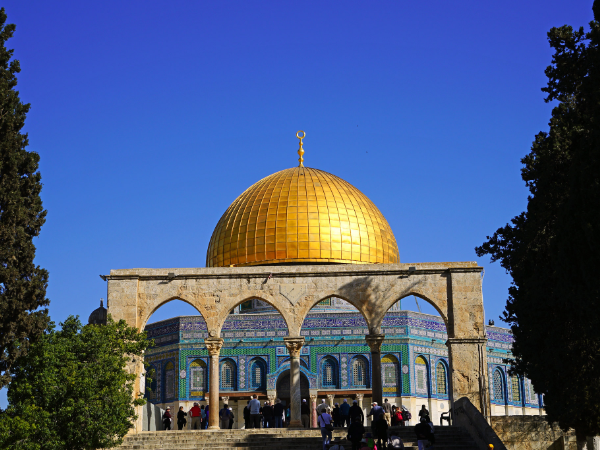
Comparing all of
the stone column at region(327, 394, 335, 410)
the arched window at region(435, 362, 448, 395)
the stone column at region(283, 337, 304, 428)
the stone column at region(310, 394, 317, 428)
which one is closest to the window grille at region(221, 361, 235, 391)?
the stone column at region(310, 394, 317, 428)

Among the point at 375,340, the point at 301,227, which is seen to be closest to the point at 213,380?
the point at 375,340

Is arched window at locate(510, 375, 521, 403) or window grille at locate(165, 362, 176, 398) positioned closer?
window grille at locate(165, 362, 176, 398)

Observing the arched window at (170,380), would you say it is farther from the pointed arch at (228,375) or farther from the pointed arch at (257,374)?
the pointed arch at (257,374)

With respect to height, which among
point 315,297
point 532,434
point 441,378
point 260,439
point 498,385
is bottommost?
point 532,434

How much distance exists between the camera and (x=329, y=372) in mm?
24703

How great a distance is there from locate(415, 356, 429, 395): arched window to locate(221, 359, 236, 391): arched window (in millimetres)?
5626

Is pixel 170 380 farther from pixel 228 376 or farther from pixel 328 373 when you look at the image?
pixel 328 373

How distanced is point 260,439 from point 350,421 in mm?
1790

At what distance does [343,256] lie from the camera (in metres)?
22.4

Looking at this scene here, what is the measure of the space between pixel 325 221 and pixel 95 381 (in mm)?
10840

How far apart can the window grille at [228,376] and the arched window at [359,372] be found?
3.69 meters

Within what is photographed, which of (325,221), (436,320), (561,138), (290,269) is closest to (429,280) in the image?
(290,269)

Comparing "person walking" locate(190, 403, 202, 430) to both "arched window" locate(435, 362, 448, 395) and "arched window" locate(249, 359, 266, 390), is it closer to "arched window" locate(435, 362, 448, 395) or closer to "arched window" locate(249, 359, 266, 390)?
"arched window" locate(249, 359, 266, 390)

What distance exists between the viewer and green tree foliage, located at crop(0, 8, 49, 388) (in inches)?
468
